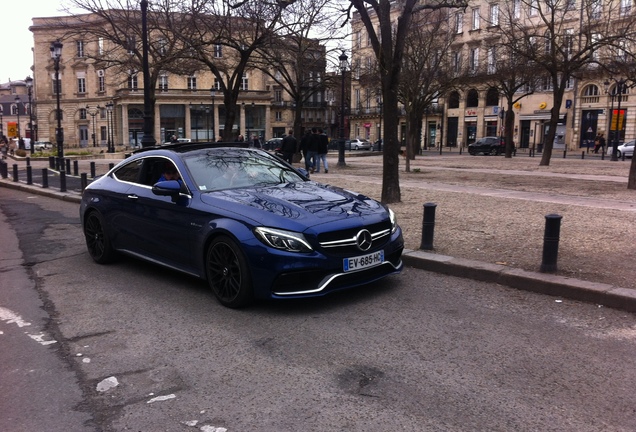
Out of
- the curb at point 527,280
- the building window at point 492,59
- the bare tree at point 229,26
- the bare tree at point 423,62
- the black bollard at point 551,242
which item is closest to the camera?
the curb at point 527,280

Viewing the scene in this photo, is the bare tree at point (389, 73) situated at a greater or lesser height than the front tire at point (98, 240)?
greater

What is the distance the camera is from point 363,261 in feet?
18.0

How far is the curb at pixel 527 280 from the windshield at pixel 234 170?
201 cm

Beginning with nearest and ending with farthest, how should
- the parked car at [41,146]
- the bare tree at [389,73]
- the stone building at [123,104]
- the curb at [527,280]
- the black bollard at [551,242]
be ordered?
1. the curb at [527,280]
2. the black bollard at [551,242]
3. the bare tree at [389,73]
4. the parked car at [41,146]
5. the stone building at [123,104]

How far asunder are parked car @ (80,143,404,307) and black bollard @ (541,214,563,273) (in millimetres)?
1681

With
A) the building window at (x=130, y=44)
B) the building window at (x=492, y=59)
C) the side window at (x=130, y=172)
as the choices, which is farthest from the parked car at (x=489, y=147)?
the side window at (x=130, y=172)

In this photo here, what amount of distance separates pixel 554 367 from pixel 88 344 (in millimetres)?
3812

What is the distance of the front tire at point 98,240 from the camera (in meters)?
7.54

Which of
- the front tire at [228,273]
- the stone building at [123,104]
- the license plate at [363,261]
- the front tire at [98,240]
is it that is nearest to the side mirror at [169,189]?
the front tire at [228,273]

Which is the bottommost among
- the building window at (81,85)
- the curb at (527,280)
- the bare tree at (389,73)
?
the curb at (527,280)

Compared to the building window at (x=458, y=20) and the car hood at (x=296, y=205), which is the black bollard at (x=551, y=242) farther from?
the building window at (x=458, y=20)

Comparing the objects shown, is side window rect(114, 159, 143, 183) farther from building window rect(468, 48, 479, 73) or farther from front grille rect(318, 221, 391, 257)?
building window rect(468, 48, 479, 73)

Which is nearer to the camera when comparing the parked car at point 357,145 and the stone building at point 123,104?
the parked car at point 357,145

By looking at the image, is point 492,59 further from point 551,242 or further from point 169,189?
point 169,189
